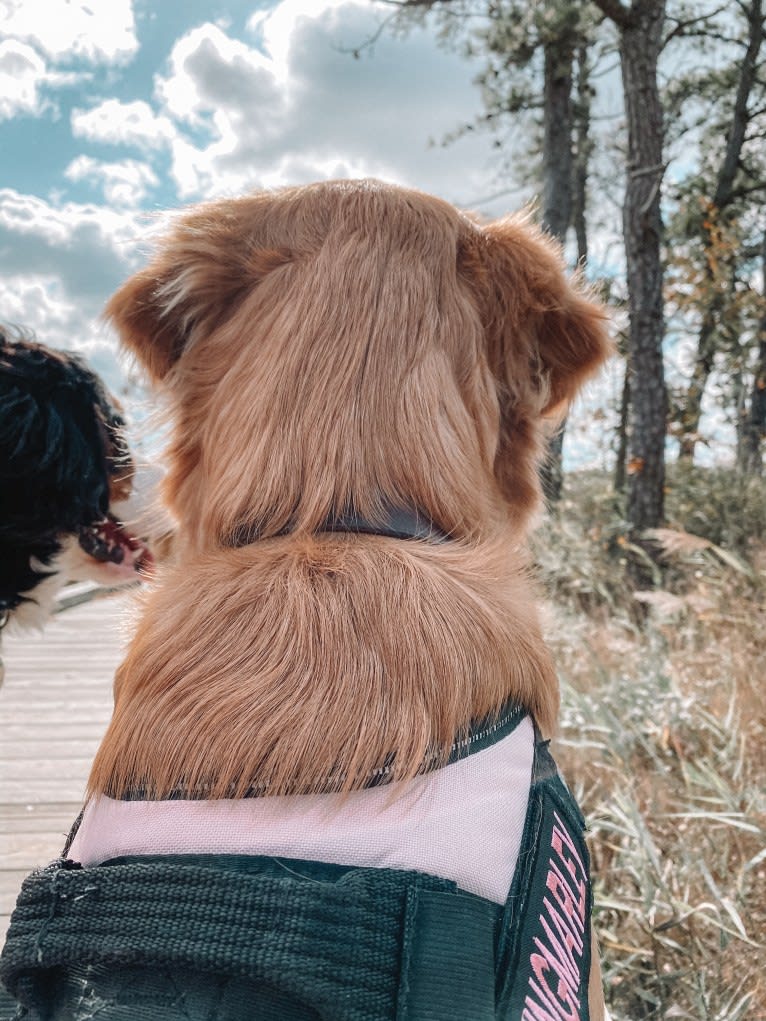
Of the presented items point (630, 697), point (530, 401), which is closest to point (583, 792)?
point (630, 697)

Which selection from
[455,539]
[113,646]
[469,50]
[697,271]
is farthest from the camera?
[469,50]

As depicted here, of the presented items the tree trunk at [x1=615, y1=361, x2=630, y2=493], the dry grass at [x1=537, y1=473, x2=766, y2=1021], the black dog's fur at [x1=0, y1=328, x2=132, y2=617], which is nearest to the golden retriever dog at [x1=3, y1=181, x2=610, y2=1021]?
the dry grass at [x1=537, y1=473, x2=766, y2=1021]

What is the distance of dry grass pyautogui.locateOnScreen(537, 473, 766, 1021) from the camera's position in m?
2.24

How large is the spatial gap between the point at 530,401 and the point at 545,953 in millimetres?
1015

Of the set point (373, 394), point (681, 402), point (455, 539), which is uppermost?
point (681, 402)

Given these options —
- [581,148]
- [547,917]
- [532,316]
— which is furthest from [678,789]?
[581,148]

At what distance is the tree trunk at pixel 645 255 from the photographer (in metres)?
6.45

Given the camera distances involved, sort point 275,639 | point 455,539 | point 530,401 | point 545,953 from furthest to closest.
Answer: point 530,401, point 455,539, point 275,639, point 545,953

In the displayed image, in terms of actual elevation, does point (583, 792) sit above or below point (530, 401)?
below

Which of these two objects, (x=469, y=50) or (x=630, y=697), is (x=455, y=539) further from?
(x=469, y=50)

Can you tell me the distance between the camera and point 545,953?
975 millimetres

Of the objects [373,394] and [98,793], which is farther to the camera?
[373,394]

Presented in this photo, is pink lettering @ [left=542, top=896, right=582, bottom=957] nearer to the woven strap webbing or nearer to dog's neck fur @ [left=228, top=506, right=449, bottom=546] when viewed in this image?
the woven strap webbing

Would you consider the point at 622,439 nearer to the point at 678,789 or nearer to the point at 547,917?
the point at 678,789
